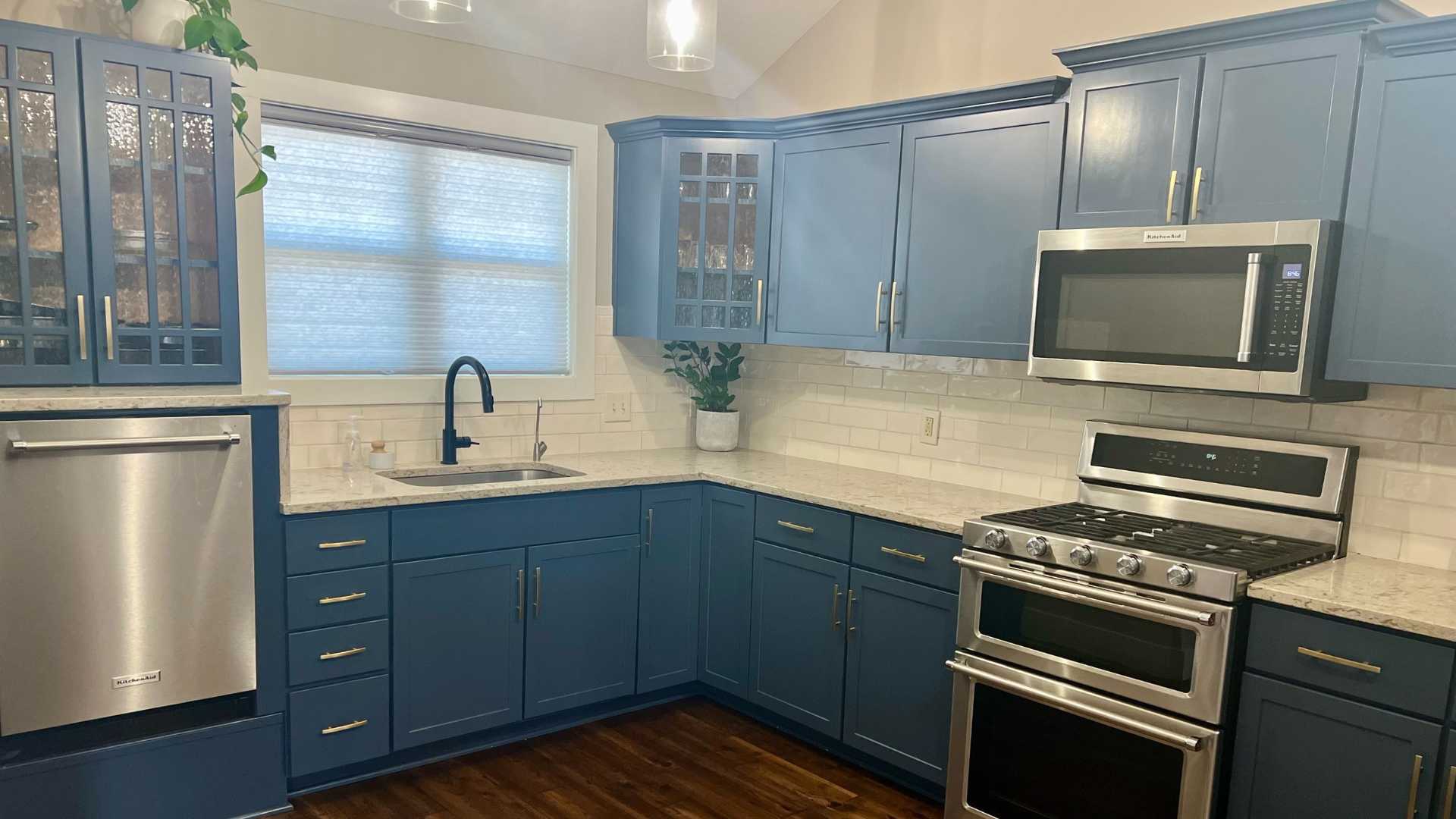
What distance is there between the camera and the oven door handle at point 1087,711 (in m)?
2.27

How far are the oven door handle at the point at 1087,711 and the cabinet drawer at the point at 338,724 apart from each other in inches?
67.5

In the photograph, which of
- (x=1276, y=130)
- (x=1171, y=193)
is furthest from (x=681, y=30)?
(x=1276, y=130)

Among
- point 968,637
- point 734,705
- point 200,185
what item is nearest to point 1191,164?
point 968,637

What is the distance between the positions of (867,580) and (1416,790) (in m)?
1.46

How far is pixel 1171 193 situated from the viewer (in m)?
2.58

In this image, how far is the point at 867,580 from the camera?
3.07 m

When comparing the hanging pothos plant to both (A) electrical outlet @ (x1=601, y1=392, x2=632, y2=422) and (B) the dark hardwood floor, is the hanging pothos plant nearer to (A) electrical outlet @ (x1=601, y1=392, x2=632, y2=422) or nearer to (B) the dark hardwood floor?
(A) electrical outlet @ (x1=601, y1=392, x2=632, y2=422)

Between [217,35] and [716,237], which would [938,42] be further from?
[217,35]

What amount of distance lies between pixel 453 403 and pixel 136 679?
1.36 meters

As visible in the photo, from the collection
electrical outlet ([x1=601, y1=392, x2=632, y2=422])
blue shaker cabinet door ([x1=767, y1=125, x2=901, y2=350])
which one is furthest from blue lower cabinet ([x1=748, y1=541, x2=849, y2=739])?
electrical outlet ([x1=601, y1=392, x2=632, y2=422])

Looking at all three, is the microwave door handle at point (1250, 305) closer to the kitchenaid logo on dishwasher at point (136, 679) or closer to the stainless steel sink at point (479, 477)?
the stainless steel sink at point (479, 477)

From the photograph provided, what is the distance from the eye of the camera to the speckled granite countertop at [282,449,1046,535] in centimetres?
292

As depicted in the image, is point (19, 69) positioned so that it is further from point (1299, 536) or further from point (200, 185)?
point (1299, 536)

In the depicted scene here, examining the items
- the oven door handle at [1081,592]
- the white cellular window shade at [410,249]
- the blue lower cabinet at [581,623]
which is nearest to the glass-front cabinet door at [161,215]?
the white cellular window shade at [410,249]
